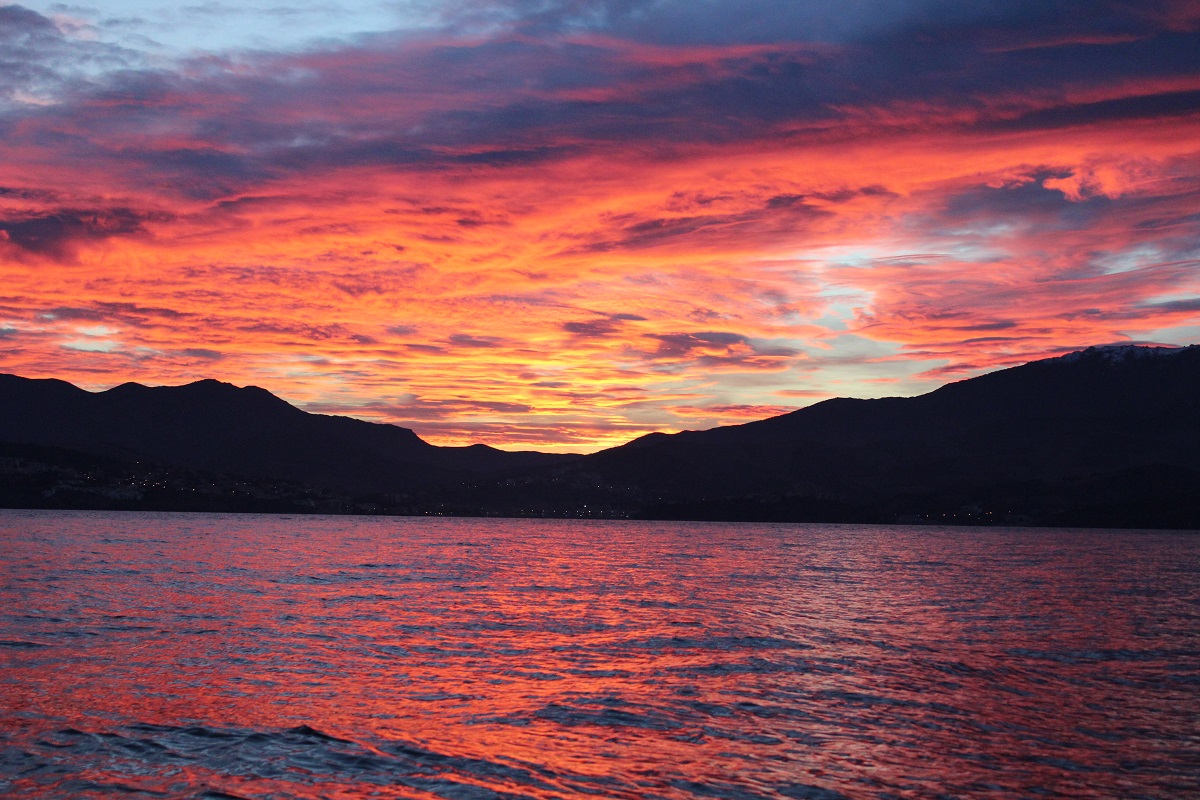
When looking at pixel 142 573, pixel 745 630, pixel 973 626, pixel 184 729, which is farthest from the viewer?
pixel 142 573

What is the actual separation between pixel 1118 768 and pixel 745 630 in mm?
28672

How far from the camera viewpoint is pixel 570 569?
11019cm

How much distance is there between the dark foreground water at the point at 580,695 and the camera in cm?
2269

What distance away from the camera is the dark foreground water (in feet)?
74.4

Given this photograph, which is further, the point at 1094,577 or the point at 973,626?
the point at 1094,577

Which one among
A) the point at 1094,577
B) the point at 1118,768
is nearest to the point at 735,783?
the point at 1118,768

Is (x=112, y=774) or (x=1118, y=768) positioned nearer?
(x=112, y=774)

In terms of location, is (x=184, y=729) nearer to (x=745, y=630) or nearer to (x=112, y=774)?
(x=112, y=774)

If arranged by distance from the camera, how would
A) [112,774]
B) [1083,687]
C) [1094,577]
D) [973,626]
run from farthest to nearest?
[1094,577]
[973,626]
[1083,687]
[112,774]

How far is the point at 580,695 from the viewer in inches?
1294

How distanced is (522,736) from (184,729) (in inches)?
386

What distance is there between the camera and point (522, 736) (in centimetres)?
2677

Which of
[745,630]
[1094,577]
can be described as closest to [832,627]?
[745,630]

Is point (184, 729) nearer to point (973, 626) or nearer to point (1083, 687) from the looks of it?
point (1083, 687)
